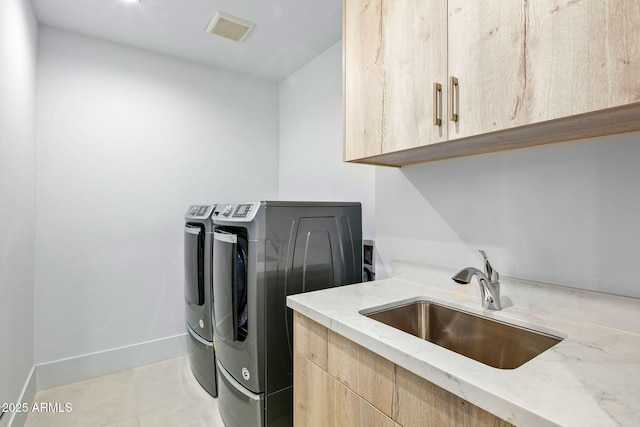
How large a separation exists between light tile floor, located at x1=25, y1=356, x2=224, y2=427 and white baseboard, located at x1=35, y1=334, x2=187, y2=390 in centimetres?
5

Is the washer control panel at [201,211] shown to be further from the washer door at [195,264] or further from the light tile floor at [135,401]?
the light tile floor at [135,401]

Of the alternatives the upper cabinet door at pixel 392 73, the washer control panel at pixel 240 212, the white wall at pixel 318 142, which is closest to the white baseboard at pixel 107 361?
the washer control panel at pixel 240 212

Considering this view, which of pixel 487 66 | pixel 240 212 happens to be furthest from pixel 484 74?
pixel 240 212

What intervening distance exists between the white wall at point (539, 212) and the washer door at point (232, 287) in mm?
888

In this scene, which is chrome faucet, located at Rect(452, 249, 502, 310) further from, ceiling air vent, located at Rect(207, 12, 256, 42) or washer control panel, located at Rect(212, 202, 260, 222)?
ceiling air vent, located at Rect(207, 12, 256, 42)

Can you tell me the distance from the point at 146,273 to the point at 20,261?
2.87 feet

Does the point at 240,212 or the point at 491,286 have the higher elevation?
the point at 240,212

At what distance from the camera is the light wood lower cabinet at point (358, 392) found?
0.78 metres

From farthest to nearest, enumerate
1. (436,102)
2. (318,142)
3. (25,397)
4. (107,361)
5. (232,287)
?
(318,142)
(107,361)
(25,397)
(232,287)
(436,102)

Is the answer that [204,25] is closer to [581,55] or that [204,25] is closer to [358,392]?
[581,55]

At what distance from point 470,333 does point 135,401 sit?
2.13 metres

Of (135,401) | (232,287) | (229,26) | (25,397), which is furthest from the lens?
(229,26)

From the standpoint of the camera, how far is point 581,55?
0.79 metres

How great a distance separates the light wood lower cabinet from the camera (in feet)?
2.56
